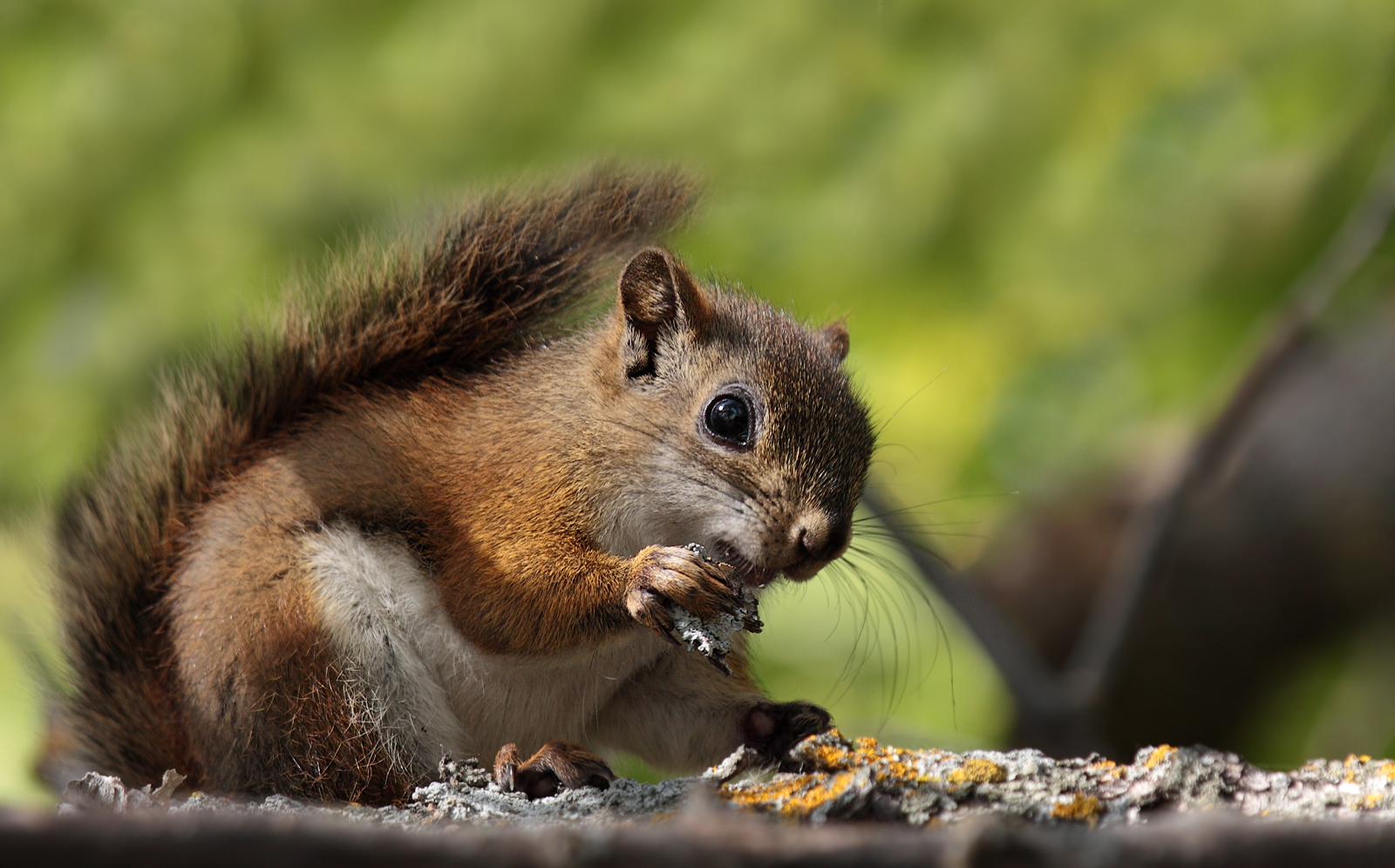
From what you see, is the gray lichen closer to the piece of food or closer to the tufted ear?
the piece of food

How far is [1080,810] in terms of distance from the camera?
1496 millimetres

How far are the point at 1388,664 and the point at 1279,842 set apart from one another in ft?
15.6

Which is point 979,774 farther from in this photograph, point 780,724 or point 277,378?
point 277,378

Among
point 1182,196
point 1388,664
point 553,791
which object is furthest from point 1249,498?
point 553,791

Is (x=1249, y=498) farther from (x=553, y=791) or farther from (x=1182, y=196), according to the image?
(x=553, y=791)

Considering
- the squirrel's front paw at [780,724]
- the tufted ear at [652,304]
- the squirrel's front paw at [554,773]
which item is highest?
the tufted ear at [652,304]

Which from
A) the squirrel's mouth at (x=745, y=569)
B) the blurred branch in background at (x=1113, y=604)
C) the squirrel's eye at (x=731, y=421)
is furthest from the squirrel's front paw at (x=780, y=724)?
the blurred branch in background at (x=1113, y=604)

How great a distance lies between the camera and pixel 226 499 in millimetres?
2174

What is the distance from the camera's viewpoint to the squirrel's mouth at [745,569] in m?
2.12

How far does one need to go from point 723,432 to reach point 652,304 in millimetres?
318

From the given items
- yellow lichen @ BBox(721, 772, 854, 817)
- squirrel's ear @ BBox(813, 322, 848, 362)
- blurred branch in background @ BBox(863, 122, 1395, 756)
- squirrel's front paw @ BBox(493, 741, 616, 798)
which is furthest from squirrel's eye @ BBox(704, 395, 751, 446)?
yellow lichen @ BBox(721, 772, 854, 817)

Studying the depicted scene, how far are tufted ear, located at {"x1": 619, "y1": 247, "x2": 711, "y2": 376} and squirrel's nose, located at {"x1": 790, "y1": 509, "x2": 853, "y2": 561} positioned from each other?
49cm

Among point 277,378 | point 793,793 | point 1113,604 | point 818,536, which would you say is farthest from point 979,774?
point 1113,604

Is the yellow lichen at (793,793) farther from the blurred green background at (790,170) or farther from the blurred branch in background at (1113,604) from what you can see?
the blurred branch in background at (1113,604)
